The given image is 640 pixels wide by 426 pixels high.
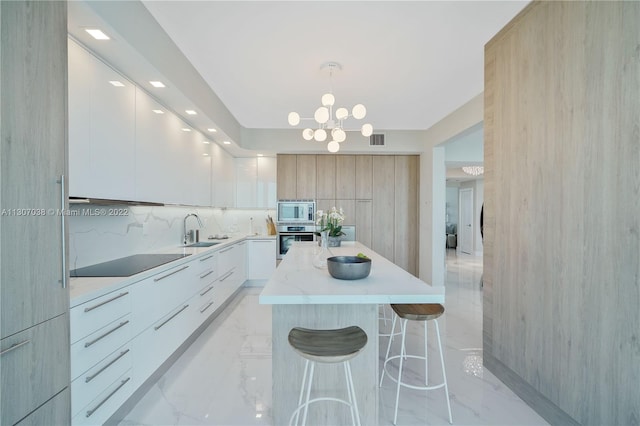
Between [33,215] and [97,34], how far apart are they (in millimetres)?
1190

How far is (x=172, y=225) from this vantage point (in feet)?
11.4

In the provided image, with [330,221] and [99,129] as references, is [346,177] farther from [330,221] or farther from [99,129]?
[99,129]

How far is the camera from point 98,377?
1.53 meters

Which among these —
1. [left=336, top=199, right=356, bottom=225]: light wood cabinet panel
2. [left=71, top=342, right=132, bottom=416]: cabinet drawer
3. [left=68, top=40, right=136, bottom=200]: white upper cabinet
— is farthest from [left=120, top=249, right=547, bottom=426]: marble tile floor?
[left=336, top=199, right=356, bottom=225]: light wood cabinet panel

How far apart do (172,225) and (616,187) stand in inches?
150

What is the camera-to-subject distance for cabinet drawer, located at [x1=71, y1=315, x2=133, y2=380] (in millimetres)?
1380

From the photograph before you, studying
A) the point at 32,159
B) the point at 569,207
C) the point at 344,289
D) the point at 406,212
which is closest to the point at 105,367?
the point at 32,159

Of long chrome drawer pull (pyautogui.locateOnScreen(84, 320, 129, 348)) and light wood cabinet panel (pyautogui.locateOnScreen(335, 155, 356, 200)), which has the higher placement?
light wood cabinet panel (pyautogui.locateOnScreen(335, 155, 356, 200))

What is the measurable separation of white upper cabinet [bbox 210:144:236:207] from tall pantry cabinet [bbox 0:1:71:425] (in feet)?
9.51

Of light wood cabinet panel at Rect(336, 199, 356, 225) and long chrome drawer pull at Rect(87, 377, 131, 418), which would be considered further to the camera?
light wood cabinet panel at Rect(336, 199, 356, 225)

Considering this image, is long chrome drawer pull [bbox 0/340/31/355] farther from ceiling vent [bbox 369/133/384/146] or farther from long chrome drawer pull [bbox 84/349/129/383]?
ceiling vent [bbox 369/133/384/146]

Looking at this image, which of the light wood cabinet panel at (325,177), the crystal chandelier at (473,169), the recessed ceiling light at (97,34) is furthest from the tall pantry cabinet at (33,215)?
the crystal chandelier at (473,169)

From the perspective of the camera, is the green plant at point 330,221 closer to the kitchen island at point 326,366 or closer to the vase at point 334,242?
the vase at point 334,242

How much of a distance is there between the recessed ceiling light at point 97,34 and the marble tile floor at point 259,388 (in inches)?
91.1
